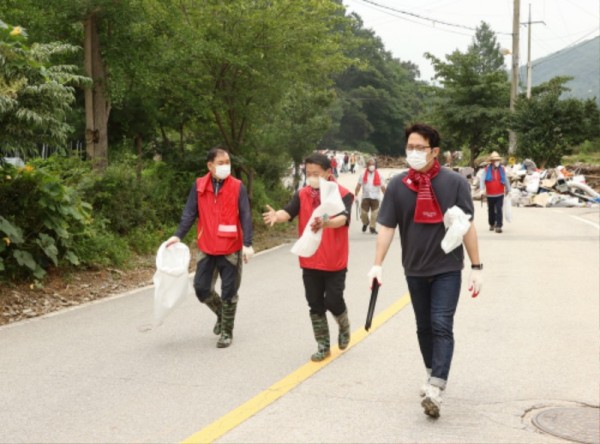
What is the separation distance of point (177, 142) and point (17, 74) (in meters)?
11.1

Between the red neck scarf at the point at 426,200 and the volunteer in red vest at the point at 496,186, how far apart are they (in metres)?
13.6

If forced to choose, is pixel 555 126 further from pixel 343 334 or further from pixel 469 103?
pixel 343 334

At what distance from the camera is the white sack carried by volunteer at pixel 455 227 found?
540 cm

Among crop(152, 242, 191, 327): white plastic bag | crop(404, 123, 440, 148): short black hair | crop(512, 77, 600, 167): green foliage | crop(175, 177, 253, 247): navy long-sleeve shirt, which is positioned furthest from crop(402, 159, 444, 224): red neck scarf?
crop(512, 77, 600, 167): green foliage

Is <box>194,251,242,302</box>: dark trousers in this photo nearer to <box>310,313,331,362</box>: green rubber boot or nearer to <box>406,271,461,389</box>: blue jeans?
<box>310,313,331,362</box>: green rubber boot

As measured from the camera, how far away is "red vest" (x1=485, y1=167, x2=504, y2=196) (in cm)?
1881

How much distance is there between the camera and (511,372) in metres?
6.67

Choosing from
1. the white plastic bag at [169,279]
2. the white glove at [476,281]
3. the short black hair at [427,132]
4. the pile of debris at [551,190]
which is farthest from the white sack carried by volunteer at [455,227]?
the pile of debris at [551,190]

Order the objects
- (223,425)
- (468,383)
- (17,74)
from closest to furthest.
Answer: (223,425)
(468,383)
(17,74)

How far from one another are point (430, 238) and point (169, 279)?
2.96 m

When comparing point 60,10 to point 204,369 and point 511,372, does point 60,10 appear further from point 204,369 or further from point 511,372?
point 511,372

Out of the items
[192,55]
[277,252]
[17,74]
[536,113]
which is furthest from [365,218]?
[536,113]

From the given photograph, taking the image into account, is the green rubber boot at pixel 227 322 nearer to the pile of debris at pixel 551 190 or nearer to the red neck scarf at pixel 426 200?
the red neck scarf at pixel 426 200

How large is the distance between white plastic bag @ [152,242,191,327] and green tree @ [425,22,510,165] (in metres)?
44.3
